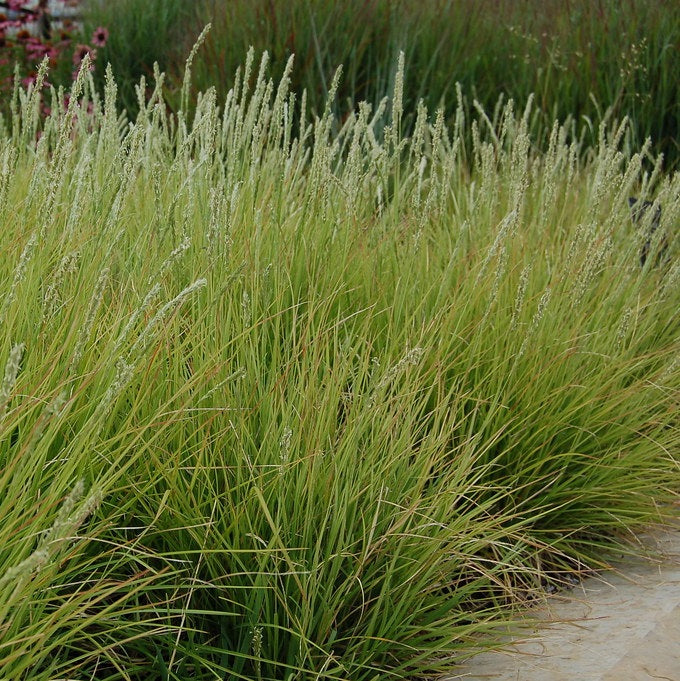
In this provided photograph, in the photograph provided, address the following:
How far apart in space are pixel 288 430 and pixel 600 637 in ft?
3.09

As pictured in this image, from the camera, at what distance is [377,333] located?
2615mm

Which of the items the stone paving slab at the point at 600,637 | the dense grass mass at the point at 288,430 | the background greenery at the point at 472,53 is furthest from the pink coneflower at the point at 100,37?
the stone paving slab at the point at 600,637

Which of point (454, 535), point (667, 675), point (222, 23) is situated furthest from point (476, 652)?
point (222, 23)

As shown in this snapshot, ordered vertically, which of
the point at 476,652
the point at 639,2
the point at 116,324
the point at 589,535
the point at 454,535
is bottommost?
the point at 589,535

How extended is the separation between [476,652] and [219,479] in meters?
0.64

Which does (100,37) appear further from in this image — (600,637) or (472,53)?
(600,637)

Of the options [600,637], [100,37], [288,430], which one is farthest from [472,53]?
[288,430]

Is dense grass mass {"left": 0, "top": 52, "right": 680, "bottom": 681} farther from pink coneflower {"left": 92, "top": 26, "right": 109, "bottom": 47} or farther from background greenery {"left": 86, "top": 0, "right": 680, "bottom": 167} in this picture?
pink coneflower {"left": 92, "top": 26, "right": 109, "bottom": 47}

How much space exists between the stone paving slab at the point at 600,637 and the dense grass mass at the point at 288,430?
3.7 inches

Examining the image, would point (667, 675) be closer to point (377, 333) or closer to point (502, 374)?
point (502, 374)

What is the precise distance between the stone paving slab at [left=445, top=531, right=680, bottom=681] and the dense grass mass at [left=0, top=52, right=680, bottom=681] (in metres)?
0.09

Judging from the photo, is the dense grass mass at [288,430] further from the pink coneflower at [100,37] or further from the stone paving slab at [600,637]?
the pink coneflower at [100,37]

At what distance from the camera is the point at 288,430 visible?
5.47ft

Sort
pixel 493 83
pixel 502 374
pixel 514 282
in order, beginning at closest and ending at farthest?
pixel 502 374, pixel 514 282, pixel 493 83
